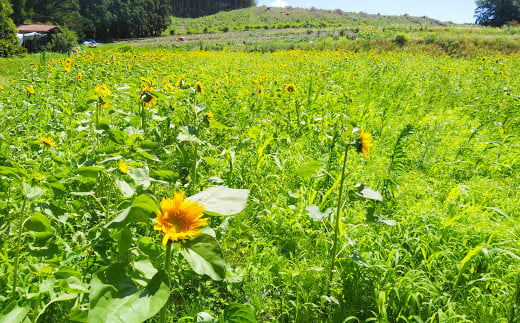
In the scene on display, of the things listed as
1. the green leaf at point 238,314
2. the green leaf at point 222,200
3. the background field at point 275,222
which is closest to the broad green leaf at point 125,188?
the background field at point 275,222

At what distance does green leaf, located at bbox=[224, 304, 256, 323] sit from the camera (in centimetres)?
86

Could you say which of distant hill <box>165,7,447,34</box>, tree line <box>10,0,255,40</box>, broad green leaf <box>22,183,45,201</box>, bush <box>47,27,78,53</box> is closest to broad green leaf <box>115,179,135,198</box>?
broad green leaf <box>22,183,45,201</box>

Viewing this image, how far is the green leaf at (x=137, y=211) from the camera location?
632 millimetres

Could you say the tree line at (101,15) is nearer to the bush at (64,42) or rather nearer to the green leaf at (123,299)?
the bush at (64,42)

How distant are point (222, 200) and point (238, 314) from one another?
32 cm

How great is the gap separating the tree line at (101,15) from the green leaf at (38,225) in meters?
44.2

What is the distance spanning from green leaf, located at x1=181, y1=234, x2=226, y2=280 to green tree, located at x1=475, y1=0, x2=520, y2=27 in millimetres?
47897

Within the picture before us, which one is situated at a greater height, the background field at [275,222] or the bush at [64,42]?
the bush at [64,42]

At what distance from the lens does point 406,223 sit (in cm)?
196

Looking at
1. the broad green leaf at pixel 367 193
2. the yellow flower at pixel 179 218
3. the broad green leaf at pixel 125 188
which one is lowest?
the broad green leaf at pixel 367 193

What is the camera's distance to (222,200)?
79 centimetres

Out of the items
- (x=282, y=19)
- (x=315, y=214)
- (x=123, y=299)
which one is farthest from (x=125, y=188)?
(x=282, y=19)

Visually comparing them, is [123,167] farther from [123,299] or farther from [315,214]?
[315,214]

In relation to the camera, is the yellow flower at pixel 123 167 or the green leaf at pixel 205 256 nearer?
the green leaf at pixel 205 256
